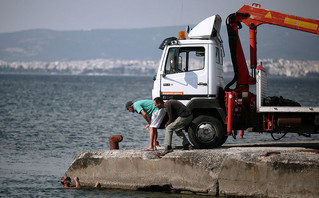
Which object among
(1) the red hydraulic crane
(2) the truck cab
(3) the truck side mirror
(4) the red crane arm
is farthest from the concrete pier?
(4) the red crane arm

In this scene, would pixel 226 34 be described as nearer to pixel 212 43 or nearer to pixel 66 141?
pixel 212 43

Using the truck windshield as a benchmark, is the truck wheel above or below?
below

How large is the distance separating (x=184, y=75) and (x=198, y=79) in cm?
36

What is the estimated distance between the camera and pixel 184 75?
14422mm

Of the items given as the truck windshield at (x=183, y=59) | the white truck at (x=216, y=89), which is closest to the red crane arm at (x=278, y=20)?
the white truck at (x=216, y=89)

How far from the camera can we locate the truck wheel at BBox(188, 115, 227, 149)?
14.3 meters

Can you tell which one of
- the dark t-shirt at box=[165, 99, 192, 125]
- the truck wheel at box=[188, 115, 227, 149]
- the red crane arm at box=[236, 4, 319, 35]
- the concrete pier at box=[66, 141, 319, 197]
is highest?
the red crane arm at box=[236, 4, 319, 35]

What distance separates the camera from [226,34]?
15.1m

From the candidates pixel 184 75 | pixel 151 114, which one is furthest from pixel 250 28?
pixel 151 114

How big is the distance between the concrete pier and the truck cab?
3.12ft

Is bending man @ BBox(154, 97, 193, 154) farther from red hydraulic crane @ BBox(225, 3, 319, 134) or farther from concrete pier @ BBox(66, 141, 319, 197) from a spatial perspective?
red hydraulic crane @ BBox(225, 3, 319, 134)

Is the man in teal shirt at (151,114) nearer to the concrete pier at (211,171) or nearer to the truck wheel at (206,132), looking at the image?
the concrete pier at (211,171)

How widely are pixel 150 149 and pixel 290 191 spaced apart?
3651 mm

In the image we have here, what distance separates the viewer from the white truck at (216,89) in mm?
14023
